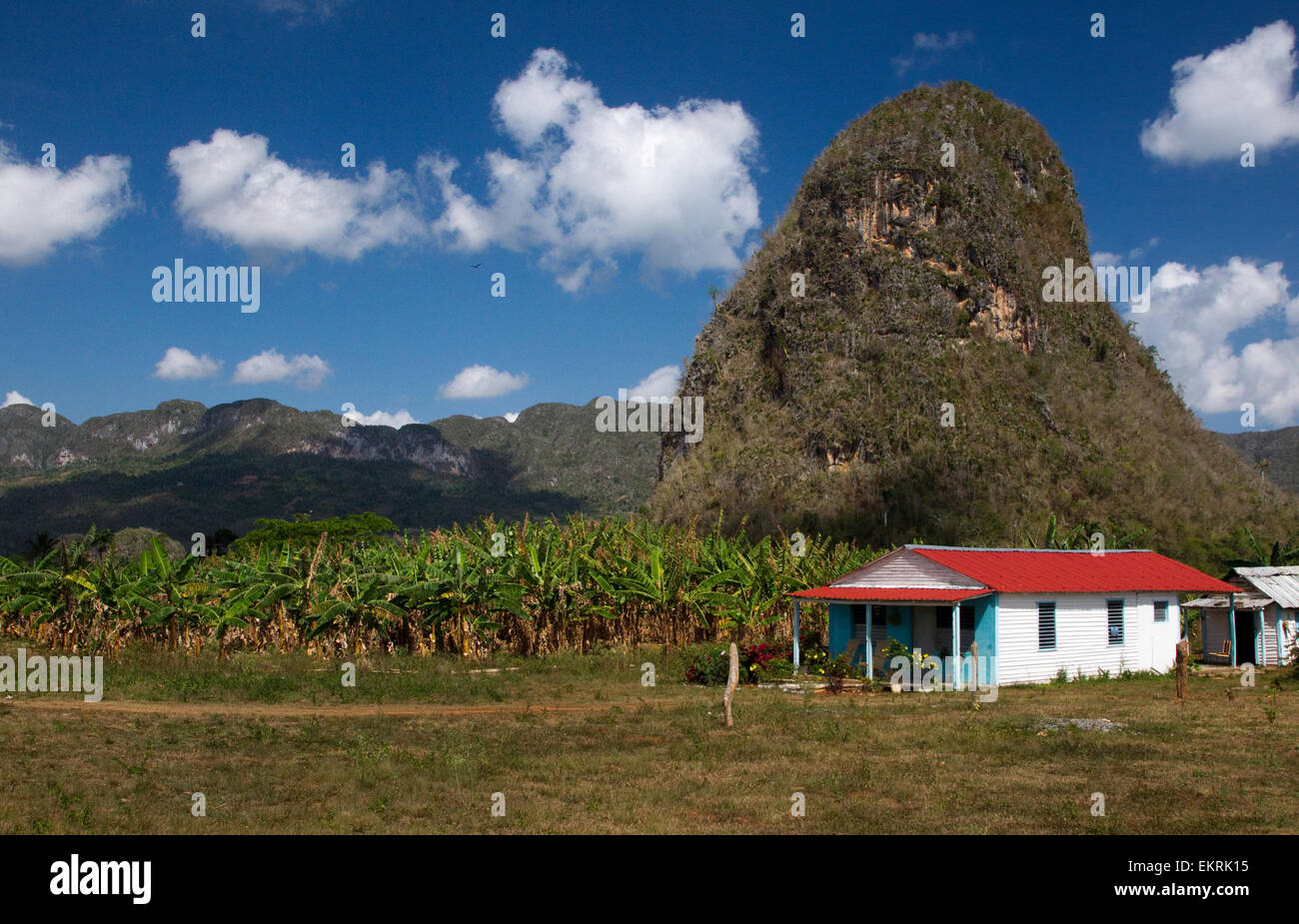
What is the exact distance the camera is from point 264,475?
157 meters

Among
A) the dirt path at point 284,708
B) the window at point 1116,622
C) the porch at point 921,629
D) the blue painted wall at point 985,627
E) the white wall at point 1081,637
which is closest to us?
the dirt path at point 284,708

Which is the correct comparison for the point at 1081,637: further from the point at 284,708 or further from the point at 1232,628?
the point at 284,708

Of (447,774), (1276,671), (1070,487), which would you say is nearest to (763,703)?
(447,774)

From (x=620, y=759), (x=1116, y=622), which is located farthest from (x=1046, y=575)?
(x=620, y=759)

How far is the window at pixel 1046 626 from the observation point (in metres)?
27.5

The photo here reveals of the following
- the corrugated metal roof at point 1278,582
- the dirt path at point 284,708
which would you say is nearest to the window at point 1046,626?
the corrugated metal roof at point 1278,582

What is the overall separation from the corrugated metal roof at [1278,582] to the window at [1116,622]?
6868mm

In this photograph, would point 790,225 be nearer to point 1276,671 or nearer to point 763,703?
point 1276,671

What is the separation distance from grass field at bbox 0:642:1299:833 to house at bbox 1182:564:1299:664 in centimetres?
791

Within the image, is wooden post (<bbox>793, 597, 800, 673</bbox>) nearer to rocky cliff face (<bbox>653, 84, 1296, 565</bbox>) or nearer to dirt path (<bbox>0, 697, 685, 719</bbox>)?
dirt path (<bbox>0, 697, 685, 719</bbox>)

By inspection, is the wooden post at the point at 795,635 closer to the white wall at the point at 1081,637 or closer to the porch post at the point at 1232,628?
the white wall at the point at 1081,637
